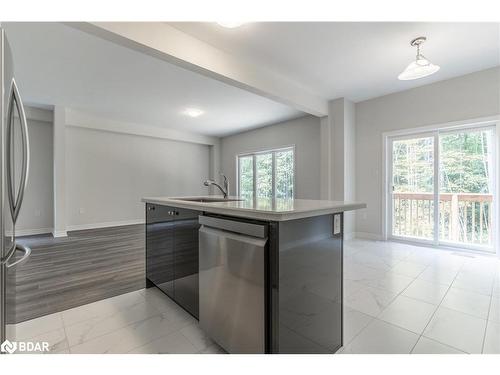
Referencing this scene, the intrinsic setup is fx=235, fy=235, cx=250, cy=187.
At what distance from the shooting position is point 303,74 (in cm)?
337

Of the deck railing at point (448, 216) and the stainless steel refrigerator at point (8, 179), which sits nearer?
the stainless steel refrigerator at point (8, 179)

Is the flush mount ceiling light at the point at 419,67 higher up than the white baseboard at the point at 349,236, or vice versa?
the flush mount ceiling light at the point at 419,67

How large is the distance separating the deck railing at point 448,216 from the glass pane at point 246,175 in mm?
3816

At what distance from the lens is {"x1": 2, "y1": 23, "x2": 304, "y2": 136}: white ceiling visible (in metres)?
2.57

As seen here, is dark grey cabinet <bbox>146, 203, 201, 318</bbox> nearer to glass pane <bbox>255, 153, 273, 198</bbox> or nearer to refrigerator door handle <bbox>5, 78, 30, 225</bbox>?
refrigerator door handle <bbox>5, 78, 30, 225</bbox>

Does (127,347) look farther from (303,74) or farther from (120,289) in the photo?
(303,74)

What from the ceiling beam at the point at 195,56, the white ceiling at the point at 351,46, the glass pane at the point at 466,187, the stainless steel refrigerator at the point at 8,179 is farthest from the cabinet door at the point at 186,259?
the glass pane at the point at 466,187

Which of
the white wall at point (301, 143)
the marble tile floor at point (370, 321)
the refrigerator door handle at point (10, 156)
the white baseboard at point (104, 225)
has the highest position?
the white wall at point (301, 143)

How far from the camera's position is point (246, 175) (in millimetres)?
7137

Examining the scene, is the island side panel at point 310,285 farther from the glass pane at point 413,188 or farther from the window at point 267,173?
the window at point 267,173

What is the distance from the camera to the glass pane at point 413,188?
3865mm
